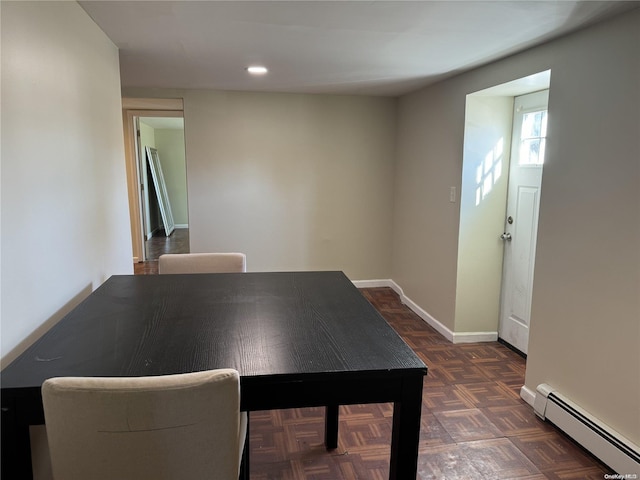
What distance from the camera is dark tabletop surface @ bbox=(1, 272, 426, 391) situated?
119cm

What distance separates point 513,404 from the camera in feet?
8.13

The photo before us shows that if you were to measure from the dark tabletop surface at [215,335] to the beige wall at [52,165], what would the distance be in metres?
0.13

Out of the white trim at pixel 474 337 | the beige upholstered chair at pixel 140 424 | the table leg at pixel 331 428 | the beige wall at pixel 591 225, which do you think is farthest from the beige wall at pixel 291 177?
the beige upholstered chair at pixel 140 424

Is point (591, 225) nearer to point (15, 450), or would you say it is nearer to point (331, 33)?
point (331, 33)

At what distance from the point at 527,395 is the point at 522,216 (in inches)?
49.2

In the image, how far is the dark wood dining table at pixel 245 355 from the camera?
3.72 ft

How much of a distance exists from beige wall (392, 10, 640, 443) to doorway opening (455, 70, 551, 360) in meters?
0.38

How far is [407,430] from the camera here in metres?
1.26

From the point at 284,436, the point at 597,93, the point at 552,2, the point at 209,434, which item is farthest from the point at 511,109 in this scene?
the point at 209,434

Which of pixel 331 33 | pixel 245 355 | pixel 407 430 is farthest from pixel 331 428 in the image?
pixel 331 33

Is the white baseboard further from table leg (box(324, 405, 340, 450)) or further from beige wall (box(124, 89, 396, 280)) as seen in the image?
table leg (box(324, 405, 340, 450))

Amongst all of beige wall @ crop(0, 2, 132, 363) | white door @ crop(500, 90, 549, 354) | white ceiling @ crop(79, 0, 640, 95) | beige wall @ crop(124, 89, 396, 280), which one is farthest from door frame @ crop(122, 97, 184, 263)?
white door @ crop(500, 90, 549, 354)

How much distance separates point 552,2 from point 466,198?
1625 mm

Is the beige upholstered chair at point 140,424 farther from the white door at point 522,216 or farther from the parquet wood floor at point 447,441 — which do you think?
the white door at point 522,216
